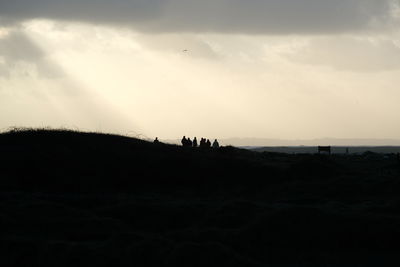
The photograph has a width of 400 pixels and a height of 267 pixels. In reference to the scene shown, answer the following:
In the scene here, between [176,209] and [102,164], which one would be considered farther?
[102,164]

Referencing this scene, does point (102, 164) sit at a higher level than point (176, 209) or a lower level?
higher

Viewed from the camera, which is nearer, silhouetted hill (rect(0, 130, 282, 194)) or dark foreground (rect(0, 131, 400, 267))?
dark foreground (rect(0, 131, 400, 267))

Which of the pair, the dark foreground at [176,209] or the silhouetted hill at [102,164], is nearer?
the dark foreground at [176,209]

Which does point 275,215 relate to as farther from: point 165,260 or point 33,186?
point 33,186

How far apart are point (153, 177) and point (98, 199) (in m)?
7.85

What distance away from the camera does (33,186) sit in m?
29.9

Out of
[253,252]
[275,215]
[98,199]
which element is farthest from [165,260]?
[98,199]

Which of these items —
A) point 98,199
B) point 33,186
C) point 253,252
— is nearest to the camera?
point 253,252

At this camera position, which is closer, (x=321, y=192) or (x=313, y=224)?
(x=313, y=224)

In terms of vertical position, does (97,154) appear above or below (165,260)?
above

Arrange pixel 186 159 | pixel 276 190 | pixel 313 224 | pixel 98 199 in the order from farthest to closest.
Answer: pixel 186 159
pixel 276 190
pixel 98 199
pixel 313 224

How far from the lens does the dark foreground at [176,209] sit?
17359mm

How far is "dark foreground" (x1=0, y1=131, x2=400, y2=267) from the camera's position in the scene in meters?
17.4

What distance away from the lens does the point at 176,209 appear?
23.4 meters
